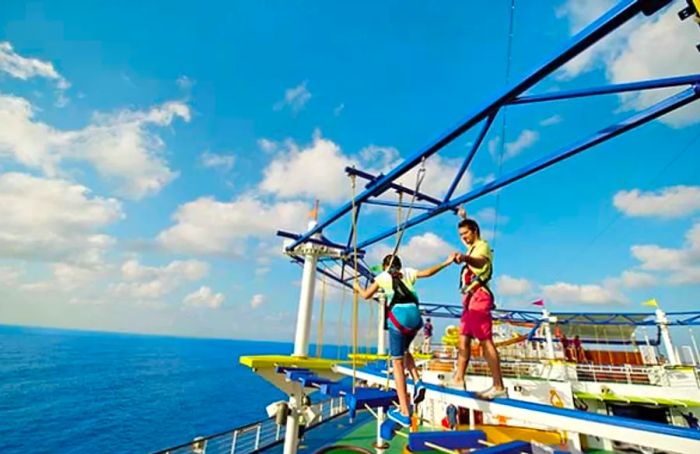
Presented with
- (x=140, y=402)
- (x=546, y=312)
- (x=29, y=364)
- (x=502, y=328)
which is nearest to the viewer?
(x=546, y=312)

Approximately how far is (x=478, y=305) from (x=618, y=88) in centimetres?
292

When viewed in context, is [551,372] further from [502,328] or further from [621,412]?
[502,328]

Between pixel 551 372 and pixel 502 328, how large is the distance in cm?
962

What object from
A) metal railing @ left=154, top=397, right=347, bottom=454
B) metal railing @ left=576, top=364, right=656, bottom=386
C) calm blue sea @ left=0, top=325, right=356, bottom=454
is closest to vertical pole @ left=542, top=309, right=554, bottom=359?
metal railing @ left=576, top=364, right=656, bottom=386

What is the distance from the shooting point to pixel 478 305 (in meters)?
3.31

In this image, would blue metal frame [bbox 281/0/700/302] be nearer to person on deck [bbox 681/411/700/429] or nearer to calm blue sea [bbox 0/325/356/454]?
person on deck [bbox 681/411/700/429]

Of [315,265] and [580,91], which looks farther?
[315,265]

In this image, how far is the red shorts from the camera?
10.8ft

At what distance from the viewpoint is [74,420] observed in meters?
30.1

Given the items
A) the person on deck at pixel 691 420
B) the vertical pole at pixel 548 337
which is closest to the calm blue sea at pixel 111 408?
the vertical pole at pixel 548 337

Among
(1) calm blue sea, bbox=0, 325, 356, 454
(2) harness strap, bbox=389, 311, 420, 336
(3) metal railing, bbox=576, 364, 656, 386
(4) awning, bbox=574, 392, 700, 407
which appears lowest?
(1) calm blue sea, bbox=0, 325, 356, 454

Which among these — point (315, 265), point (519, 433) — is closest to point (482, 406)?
point (315, 265)

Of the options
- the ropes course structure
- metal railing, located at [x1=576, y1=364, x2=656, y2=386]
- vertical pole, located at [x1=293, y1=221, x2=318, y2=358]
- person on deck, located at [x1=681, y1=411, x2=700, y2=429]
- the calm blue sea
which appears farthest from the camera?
the calm blue sea

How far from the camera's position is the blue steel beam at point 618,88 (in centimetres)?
314
